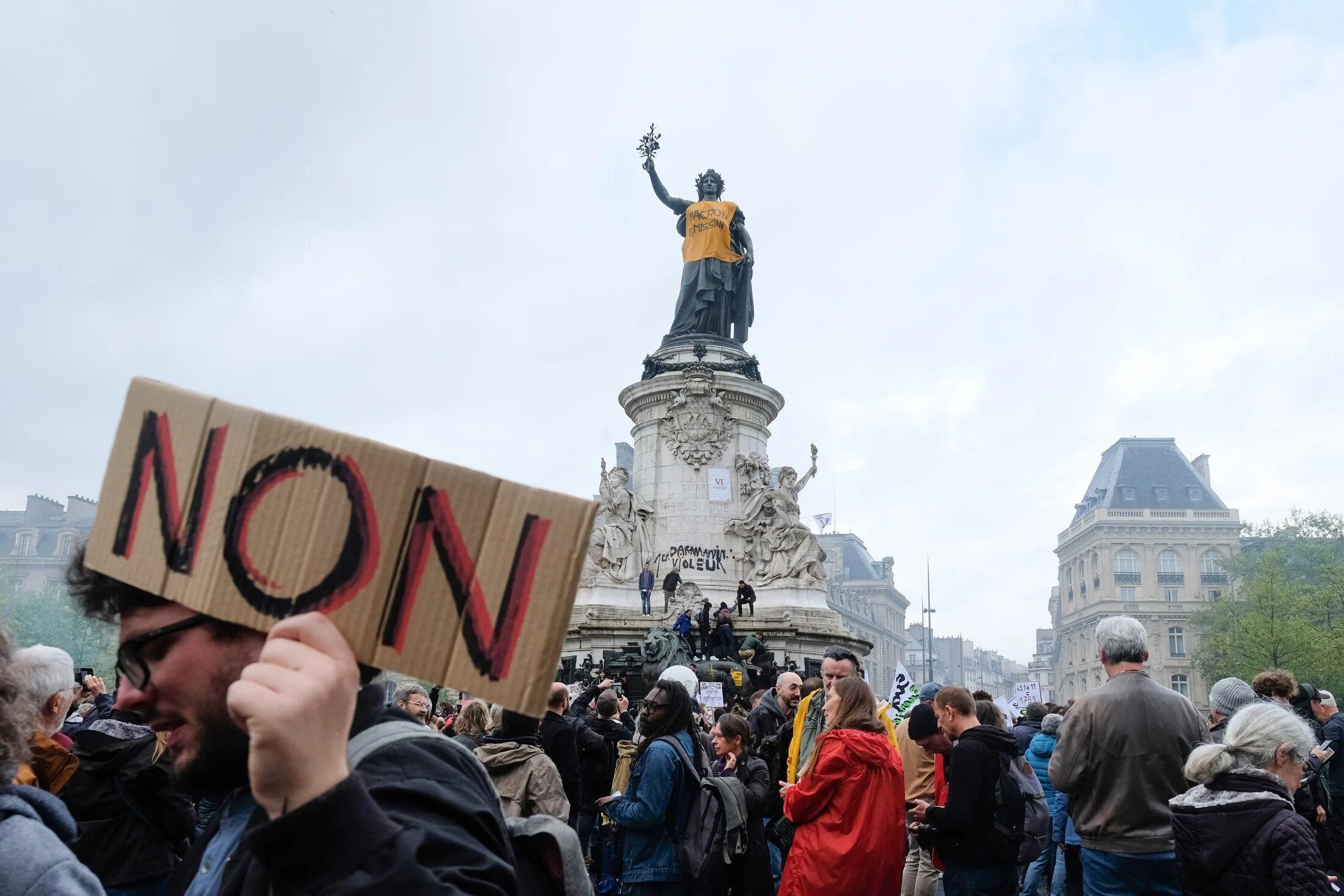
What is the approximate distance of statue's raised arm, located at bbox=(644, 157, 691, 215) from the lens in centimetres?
3259

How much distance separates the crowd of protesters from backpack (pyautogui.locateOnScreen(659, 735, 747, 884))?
2 centimetres

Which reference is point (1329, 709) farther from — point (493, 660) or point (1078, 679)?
point (1078, 679)

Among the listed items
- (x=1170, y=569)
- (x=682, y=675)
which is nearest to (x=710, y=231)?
(x=682, y=675)

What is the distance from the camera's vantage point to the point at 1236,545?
75375mm

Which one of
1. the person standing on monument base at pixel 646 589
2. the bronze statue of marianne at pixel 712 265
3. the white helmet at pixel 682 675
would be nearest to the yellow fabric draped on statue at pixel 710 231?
the bronze statue of marianne at pixel 712 265

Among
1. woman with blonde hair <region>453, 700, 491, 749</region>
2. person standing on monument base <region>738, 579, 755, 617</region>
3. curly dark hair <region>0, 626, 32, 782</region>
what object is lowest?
curly dark hair <region>0, 626, 32, 782</region>

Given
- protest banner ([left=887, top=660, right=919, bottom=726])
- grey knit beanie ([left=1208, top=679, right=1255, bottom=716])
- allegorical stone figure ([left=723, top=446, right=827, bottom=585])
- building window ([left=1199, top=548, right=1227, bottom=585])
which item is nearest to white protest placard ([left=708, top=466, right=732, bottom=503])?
allegorical stone figure ([left=723, top=446, right=827, bottom=585])

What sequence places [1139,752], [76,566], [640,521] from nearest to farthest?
[76,566], [1139,752], [640,521]

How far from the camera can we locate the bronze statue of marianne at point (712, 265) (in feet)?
104

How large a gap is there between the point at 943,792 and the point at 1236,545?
256 feet

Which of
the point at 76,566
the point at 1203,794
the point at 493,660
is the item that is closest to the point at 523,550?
the point at 493,660

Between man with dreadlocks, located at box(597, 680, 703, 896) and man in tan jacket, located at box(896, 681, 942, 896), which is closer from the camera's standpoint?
man with dreadlocks, located at box(597, 680, 703, 896)

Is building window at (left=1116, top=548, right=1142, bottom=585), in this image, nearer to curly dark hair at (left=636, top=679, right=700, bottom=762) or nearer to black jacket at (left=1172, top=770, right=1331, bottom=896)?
curly dark hair at (left=636, top=679, right=700, bottom=762)

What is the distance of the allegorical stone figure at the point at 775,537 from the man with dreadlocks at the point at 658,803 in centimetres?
2161
